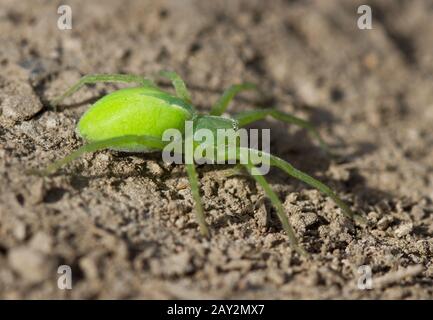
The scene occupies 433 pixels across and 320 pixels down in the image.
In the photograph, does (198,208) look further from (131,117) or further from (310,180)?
(310,180)

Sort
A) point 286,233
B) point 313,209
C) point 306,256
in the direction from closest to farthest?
1. point 306,256
2. point 286,233
3. point 313,209

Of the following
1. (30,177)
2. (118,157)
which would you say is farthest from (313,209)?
(30,177)

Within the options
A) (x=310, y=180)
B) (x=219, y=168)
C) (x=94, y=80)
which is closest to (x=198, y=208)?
(x=219, y=168)

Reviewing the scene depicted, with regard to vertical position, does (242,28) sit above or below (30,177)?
above

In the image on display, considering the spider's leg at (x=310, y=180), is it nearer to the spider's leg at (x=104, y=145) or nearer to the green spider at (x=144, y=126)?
the green spider at (x=144, y=126)

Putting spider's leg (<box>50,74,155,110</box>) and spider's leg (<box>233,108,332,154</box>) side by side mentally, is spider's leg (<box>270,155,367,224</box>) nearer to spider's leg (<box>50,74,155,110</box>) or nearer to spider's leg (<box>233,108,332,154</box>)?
spider's leg (<box>233,108,332,154</box>)

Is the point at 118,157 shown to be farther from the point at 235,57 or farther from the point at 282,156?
the point at 235,57

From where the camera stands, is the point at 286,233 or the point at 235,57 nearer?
the point at 286,233

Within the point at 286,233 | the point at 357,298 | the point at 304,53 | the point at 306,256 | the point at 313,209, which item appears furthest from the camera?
the point at 304,53
